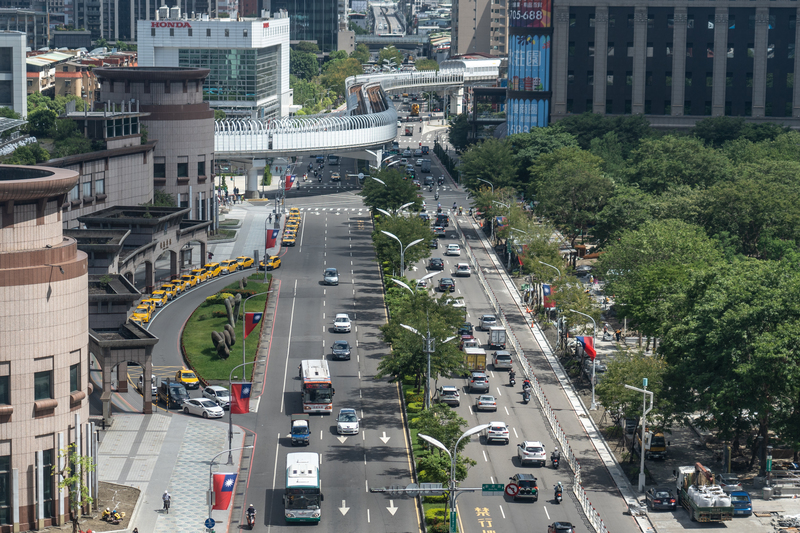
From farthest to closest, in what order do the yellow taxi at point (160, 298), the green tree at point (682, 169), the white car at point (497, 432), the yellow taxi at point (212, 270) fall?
1. the green tree at point (682, 169)
2. the yellow taxi at point (212, 270)
3. the yellow taxi at point (160, 298)
4. the white car at point (497, 432)

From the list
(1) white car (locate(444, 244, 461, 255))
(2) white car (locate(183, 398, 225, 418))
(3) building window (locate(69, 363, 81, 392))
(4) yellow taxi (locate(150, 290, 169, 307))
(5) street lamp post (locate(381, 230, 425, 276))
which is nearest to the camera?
(3) building window (locate(69, 363, 81, 392))

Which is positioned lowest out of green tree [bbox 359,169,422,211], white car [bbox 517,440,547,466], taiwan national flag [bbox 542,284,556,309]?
white car [bbox 517,440,547,466]

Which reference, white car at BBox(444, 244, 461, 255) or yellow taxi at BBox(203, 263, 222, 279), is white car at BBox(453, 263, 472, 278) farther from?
yellow taxi at BBox(203, 263, 222, 279)

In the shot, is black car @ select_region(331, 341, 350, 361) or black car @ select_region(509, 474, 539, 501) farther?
black car @ select_region(331, 341, 350, 361)

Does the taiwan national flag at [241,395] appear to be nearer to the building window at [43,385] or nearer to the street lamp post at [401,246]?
the building window at [43,385]

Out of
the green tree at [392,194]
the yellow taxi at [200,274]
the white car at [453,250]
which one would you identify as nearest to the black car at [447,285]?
the white car at [453,250]

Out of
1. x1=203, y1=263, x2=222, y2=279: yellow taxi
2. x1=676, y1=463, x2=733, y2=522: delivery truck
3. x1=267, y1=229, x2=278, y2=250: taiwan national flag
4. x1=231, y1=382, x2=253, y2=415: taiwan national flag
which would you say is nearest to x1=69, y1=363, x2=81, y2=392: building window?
x1=231, y1=382, x2=253, y2=415: taiwan national flag
